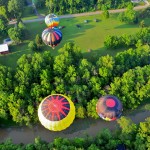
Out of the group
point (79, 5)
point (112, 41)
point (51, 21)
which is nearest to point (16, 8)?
point (51, 21)

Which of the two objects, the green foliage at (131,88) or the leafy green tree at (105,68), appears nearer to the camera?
the green foliage at (131,88)

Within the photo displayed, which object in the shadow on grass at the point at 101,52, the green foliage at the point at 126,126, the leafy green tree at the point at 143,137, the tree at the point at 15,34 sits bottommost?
the leafy green tree at the point at 143,137

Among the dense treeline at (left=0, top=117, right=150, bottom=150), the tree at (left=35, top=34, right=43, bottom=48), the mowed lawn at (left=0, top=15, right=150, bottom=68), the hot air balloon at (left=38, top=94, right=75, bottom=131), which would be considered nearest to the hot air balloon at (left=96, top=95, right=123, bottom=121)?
the dense treeline at (left=0, top=117, right=150, bottom=150)

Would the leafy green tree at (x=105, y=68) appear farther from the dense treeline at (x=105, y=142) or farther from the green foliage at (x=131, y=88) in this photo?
the dense treeline at (x=105, y=142)

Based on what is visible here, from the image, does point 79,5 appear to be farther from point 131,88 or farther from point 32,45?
point 131,88

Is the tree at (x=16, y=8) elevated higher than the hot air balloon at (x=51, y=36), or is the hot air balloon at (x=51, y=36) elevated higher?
the tree at (x=16, y=8)

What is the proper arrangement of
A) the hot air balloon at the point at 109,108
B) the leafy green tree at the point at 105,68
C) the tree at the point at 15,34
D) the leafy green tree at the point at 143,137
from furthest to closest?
1. the tree at the point at 15,34
2. the leafy green tree at the point at 105,68
3. the hot air balloon at the point at 109,108
4. the leafy green tree at the point at 143,137

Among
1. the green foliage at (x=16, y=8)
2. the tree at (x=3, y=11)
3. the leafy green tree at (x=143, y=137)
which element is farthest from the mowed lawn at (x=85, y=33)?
the leafy green tree at (x=143, y=137)
